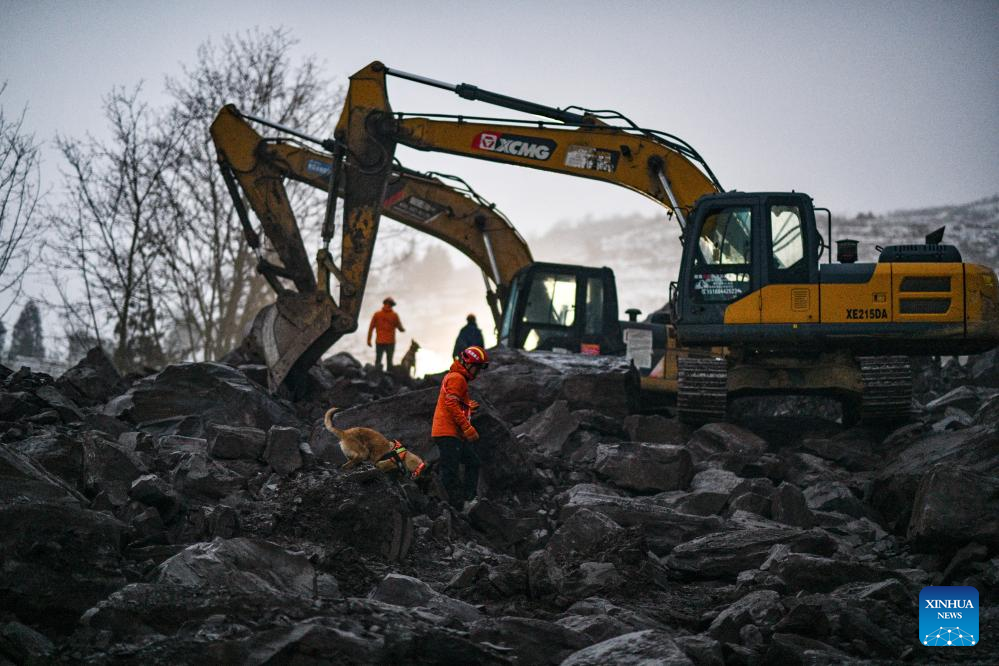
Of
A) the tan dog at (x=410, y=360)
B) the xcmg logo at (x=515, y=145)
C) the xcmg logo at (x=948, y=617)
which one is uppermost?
the xcmg logo at (x=515, y=145)

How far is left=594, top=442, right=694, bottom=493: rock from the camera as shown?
920cm

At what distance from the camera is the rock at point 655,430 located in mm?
11258

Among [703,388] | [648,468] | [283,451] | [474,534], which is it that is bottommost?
[474,534]

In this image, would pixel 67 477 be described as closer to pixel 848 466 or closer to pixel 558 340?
pixel 848 466

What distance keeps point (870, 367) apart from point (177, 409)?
773cm

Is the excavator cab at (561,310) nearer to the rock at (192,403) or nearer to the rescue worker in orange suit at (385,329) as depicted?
the rescue worker in orange suit at (385,329)

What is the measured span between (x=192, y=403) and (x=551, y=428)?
13.2 feet

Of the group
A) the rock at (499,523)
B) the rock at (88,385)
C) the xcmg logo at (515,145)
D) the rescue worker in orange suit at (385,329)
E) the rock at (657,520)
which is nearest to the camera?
the rock at (657,520)

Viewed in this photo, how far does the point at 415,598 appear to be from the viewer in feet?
17.6

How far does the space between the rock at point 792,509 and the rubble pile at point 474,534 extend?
0.7 inches

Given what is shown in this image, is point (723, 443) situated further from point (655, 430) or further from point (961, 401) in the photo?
point (961, 401)

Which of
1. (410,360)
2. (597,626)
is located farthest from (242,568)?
(410,360)

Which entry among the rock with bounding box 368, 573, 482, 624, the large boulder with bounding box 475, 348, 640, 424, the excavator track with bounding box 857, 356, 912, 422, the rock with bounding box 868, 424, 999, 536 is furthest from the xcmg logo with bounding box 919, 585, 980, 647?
the large boulder with bounding box 475, 348, 640, 424

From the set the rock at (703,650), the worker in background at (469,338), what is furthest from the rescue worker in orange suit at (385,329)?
the rock at (703,650)
